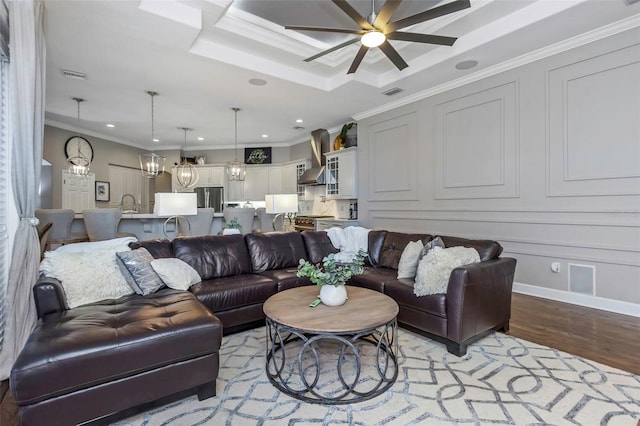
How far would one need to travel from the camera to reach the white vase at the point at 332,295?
2.24 metres

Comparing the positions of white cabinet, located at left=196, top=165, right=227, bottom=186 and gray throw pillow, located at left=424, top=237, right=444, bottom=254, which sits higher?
white cabinet, located at left=196, top=165, right=227, bottom=186

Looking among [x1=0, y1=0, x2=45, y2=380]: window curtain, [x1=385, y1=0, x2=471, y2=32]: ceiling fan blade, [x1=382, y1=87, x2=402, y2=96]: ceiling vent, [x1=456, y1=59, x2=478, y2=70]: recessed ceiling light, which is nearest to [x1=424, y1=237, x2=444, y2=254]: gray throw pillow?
[x1=385, y1=0, x2=471, y2=32]: ceiling fan blade

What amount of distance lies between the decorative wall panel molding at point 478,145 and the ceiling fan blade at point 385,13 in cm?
238

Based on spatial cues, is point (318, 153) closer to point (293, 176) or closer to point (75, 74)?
point (293, 176)

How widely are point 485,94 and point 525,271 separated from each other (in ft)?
7.83

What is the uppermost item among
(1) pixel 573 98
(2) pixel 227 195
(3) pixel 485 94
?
(3) pixel 485 94

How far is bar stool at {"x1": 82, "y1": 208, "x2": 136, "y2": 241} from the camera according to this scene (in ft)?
14.4

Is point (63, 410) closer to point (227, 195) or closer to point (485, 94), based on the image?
point (485, 94)

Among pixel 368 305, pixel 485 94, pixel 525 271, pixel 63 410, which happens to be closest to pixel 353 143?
pixel 485 94

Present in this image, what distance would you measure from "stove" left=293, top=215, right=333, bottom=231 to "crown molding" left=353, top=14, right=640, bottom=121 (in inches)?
116

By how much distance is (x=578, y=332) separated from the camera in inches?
111

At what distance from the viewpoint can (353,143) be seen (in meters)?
6.59

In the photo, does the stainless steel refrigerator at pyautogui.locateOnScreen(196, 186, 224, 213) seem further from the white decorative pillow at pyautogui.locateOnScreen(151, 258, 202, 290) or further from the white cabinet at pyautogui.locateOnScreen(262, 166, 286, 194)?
the white decorative pillow at pyautogui.locateOnScreen(151, 258, 202, 290)

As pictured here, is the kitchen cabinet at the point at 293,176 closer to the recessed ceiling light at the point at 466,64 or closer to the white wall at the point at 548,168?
the white wall at the point at 548,168
